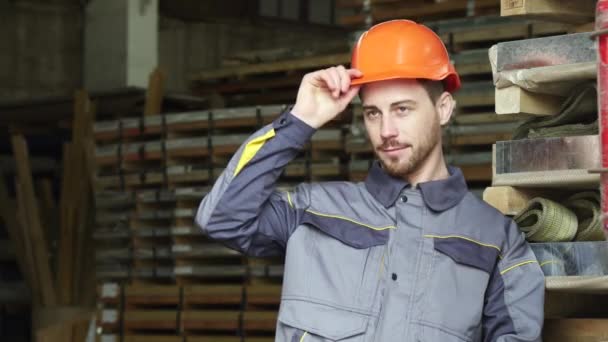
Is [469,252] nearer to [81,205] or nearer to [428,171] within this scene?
[428,171]

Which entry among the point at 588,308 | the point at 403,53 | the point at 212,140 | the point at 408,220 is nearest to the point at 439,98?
the point at 403,53

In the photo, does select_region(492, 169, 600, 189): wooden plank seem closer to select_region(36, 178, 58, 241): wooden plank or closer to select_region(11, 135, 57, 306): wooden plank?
select_region(11, 135, 57, 306): wooden plank

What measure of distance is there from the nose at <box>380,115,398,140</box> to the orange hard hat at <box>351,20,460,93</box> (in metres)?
0.16

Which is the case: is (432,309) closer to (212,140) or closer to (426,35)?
(426,35)

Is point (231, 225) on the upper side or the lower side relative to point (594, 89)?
lower

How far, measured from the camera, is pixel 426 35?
4.05m

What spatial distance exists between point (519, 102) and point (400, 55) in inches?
17.4

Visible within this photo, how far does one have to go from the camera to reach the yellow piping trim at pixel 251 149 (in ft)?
12.7

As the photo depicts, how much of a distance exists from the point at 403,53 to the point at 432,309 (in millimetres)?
858


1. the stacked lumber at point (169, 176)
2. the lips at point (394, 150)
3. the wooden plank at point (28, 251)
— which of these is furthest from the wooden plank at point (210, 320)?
the lips at point (394, 150)

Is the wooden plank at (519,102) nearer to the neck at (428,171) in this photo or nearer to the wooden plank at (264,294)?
the neck at (428,171)

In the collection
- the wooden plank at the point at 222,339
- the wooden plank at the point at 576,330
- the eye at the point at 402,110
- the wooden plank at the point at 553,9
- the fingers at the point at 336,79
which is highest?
the wooden plank at the point at 553,9

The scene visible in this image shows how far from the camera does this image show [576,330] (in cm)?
405

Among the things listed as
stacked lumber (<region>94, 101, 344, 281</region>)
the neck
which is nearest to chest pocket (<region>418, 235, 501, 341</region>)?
the neck
